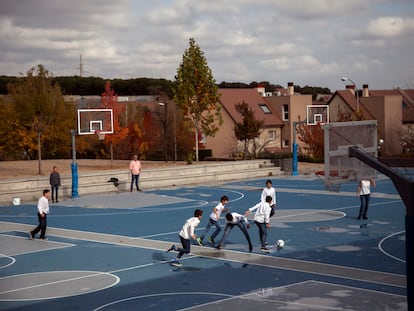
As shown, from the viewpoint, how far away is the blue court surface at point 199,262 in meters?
15.7

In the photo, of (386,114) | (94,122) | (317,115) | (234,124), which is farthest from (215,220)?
(386,114)

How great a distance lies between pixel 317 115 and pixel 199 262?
30.7 m

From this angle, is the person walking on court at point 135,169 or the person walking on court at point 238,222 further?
the person walking on court at point 135,169

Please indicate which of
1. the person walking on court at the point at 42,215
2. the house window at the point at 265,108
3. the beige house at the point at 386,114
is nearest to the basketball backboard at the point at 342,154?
the person walking on court at the point at 42,215

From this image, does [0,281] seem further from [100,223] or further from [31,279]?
[100,223]

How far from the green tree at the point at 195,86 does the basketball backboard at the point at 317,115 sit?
6276 millimetres

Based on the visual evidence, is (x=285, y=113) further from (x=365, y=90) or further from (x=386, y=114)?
(x=365, y=90)

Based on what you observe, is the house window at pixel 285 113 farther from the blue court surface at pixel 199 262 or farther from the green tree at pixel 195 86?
the blue court surface at pixel 199 262

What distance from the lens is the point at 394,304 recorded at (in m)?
14.9

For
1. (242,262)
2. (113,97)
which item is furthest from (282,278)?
(113,97)

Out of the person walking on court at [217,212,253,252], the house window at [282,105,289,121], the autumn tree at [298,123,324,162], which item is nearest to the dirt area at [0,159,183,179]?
the autumn tree at [298,123,324,162]

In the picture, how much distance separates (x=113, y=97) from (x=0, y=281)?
36.0m

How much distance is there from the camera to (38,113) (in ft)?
133

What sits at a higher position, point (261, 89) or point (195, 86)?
point (261, 89)
